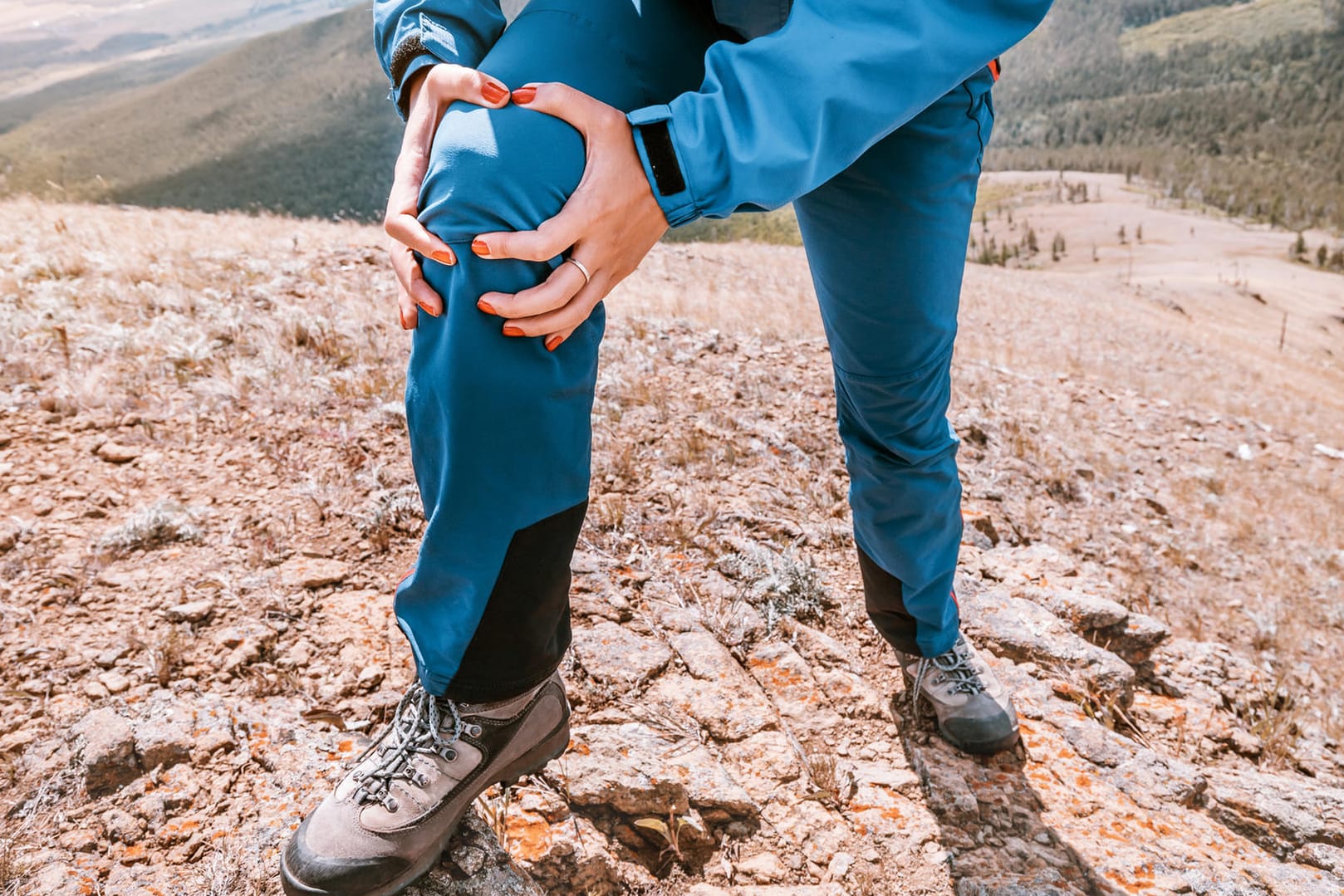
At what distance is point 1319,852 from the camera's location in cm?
200

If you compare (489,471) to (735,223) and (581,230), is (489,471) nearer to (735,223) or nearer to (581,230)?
(581,230)

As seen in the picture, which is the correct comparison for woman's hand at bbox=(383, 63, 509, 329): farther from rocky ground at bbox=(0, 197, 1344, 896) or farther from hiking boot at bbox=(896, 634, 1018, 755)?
hiking boot at bbox=(896, 634, 1018, 755)

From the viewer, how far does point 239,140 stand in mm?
153125

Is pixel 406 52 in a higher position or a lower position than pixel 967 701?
higher

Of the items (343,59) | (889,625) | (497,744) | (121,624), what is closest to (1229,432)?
(889,625)

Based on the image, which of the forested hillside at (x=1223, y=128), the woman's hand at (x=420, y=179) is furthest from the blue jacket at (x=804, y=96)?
the forested hillside at (x=1223, y=128)

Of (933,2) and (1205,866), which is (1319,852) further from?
(933,2)

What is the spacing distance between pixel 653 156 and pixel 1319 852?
7.98ft

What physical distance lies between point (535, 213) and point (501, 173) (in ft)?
0.24

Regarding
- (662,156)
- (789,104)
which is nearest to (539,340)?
(662,156)

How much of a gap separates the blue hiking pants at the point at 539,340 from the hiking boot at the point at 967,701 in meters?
0.82

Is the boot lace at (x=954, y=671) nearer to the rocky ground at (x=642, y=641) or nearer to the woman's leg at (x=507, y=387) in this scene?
the rocky ground at (x=642, y=641)

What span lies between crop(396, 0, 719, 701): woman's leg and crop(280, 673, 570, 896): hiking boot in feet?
0.41

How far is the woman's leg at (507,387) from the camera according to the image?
1098 millimetres
